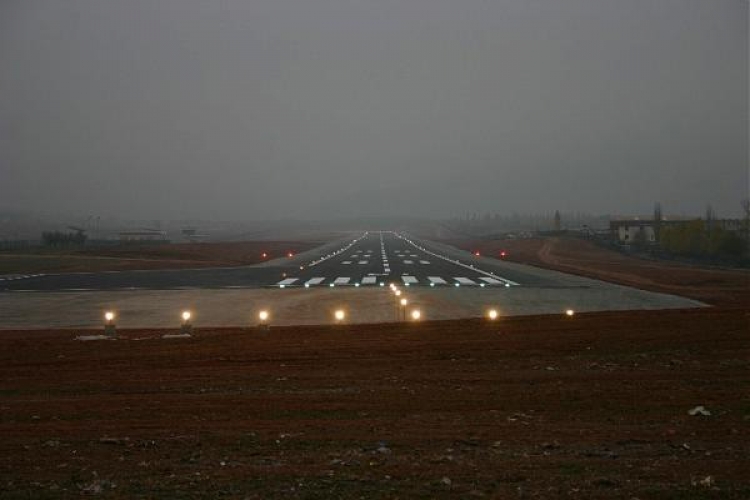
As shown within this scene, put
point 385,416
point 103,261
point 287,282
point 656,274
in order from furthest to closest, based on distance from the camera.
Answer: point 103,261, point 656,274, point 287,282, point 385,416

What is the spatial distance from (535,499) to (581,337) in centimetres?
1152

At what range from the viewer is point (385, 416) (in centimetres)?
1009

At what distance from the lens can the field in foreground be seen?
7.13m

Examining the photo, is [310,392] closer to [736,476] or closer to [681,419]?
[681,419]

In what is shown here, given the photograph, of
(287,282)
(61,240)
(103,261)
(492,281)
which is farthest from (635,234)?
(61,240)

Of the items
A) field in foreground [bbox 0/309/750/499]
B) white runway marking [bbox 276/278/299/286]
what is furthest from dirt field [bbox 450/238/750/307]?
white runway marking [bbox 276/278/299/286]

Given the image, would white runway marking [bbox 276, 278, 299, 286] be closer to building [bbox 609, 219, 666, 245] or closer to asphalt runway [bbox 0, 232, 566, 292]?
asphalt runway [bbox 0, 232, 566, 292]

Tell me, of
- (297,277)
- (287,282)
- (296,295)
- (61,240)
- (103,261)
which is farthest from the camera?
(61,240)

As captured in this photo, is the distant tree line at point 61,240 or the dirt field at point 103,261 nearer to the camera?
the dirt field at point 103,261

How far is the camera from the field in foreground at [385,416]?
23.4 feet

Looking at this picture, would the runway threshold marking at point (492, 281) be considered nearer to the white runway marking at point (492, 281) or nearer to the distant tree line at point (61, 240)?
the white runway marking at point (492, 281)

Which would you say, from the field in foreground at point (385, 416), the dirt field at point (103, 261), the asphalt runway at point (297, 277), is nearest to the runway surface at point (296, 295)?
the asphalt runway at point (297, 277)

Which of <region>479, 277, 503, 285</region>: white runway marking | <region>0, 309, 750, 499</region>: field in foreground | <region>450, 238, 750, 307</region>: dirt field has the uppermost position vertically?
<region>0, 309, 750, 499</region>: field in foreground

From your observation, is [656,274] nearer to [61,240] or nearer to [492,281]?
[492,281]
